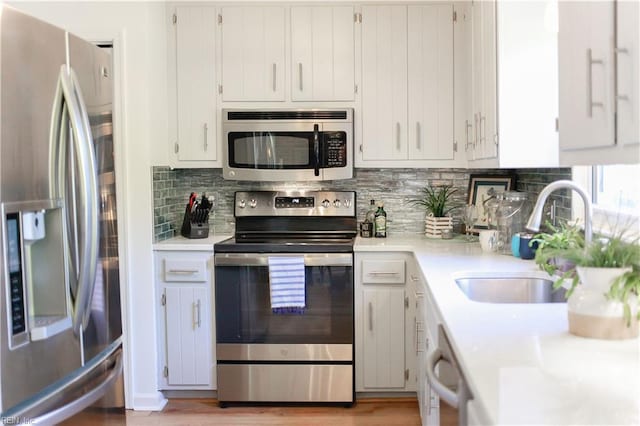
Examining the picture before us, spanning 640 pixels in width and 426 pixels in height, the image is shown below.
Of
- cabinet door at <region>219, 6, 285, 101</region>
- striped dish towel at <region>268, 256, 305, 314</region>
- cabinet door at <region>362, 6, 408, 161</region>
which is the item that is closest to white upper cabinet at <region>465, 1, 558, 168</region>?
cabinet door at <region>362, 6, 408, 161</region>

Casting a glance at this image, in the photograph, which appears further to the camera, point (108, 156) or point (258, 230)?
point (258, 230)

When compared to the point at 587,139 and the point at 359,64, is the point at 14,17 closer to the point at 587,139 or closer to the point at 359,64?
the point at 587,139

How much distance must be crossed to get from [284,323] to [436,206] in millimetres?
1195

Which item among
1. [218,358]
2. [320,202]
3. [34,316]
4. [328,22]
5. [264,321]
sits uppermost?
[328,22]

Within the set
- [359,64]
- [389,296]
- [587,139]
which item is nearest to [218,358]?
[389,296]

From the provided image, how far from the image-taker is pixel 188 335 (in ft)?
11.3

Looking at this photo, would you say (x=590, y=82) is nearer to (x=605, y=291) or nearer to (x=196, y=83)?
(x=605, y=291)

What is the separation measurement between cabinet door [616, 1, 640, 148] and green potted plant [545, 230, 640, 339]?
31cm

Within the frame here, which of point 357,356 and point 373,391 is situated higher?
point 357,356

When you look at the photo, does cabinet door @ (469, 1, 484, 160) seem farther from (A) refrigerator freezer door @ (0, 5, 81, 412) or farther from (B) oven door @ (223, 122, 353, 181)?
(A) refrigerator freezer door @ (0, 5, 81, 412)

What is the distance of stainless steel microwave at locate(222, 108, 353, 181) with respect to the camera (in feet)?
11.7

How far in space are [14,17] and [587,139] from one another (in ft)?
5.16

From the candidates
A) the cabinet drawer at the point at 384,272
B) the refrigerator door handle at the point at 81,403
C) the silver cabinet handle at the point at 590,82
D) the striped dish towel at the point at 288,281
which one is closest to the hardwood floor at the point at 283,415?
the striped dish towel at the point at 288,281

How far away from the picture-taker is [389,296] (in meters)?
3.38
